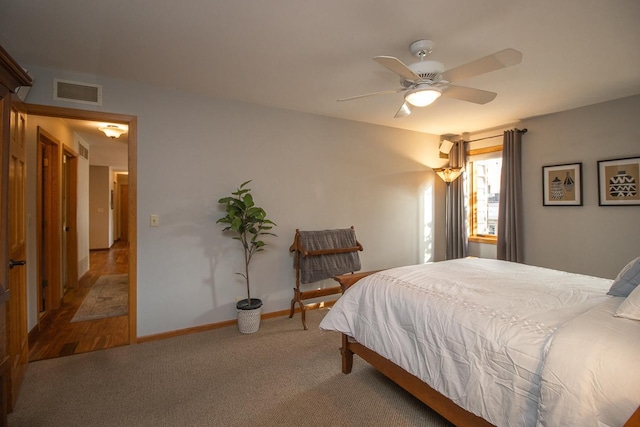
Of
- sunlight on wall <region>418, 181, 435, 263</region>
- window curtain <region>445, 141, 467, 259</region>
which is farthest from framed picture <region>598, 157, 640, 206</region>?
sunlight on wall <region>418, 181, 435, 263</region>

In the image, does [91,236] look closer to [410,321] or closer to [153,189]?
[153,189]

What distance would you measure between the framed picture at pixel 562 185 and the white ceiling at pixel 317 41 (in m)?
0.84

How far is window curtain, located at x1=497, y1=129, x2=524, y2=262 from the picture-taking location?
3.92 meters

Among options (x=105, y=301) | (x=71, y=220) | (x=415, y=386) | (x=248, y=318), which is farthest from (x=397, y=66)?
(x=71, y=220)

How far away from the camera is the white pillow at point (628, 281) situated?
5.43 ft

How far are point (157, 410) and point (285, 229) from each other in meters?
2.08

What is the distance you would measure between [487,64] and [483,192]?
3.28 metres

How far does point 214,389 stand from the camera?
2.14 metres

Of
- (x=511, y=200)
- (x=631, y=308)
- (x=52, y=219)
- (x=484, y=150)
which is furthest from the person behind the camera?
(x=484, y=150)

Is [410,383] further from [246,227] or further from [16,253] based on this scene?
[16,253]

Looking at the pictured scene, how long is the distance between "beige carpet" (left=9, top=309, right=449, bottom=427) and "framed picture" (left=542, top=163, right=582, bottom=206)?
3133mm

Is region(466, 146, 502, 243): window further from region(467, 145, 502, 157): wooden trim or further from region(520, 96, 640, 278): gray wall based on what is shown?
region(520, 96, 640, 278): gray wall

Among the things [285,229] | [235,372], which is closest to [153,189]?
[285,229]

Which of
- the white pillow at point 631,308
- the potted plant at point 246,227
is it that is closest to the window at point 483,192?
the white pillow at point 631,308
